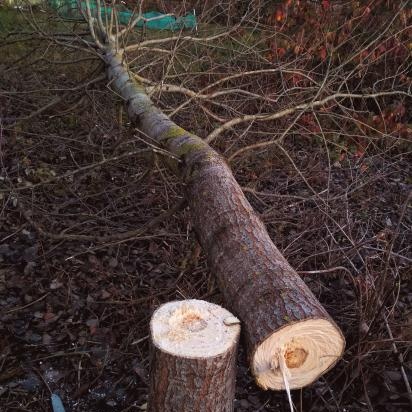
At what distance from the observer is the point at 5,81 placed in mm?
5156

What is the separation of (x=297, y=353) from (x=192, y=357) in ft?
1.40

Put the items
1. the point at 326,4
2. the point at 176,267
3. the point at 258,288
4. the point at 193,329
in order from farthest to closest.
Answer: the point at 326,4, the point at 176,267, the point at 258,288, the point at 193,329

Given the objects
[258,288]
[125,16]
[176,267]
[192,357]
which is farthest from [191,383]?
[125,16]

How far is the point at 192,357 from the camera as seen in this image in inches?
54.6

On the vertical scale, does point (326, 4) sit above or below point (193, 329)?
above

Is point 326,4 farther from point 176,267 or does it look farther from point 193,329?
point 193,329

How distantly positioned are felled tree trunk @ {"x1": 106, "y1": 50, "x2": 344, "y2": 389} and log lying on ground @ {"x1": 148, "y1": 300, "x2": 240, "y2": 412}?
0.09m

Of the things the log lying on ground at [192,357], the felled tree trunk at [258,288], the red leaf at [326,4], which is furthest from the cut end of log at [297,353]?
the red leaf at [326,4]

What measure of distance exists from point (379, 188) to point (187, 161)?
2.84 m

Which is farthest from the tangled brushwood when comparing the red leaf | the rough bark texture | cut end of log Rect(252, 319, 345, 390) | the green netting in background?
the red leaf

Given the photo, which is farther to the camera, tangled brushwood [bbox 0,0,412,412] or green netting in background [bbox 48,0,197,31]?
green netting in background [bbox 48,0,197,31]

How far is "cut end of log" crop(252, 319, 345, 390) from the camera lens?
150 centimetres

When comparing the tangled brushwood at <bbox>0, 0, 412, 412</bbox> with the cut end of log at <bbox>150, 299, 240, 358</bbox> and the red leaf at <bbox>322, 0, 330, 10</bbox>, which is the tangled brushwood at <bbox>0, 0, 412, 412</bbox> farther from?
the red leaf at <bbox>322, 0, 330, 10</bbox>

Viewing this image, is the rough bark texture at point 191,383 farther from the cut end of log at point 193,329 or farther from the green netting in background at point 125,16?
the green netting in background at point 125,16
